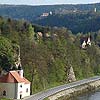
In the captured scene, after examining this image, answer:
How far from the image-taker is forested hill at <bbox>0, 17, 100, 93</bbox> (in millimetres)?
64750

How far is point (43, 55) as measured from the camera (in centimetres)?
7731

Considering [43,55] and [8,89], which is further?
[43,55]

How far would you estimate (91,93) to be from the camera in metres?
74.2

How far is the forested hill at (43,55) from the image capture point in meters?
64.8

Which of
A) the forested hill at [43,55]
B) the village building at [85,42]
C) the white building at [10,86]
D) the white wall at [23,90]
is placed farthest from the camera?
the village building at [85,42]

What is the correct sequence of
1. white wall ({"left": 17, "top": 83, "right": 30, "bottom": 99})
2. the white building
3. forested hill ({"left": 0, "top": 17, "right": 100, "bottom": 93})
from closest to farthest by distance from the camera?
the white building < white wall ({"left": 17, "top": 83, "right": 30, "bottom": 99}) < forested hill ({"left": 0, "top": 17, "right": 100, "bottom": 93})

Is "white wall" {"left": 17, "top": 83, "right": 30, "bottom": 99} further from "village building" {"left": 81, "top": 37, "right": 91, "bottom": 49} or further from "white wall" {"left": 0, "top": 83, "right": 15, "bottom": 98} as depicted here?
"village building" {"left": 81, "top": 37, "right": 91, "bottom": 49}

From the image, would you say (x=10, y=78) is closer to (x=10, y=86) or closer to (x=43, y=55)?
(x=10, y=86)

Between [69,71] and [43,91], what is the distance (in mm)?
18665

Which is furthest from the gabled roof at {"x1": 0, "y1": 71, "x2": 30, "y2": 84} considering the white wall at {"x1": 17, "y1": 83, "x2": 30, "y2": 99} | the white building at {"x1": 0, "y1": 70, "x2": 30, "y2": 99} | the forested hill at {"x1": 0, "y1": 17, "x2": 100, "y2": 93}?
the forested hill at {"x1": 0, "y1": 17, "x2": 100, "y2": 93}

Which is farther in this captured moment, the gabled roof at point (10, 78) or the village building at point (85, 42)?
the village building at point (85, 42)

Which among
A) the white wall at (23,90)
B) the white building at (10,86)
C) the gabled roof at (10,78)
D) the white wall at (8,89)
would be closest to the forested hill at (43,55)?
the white wall at (23,90)

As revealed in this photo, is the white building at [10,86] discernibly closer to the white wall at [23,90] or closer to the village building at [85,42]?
the white wall at [23,90]

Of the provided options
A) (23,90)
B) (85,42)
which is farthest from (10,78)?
(85,42)
